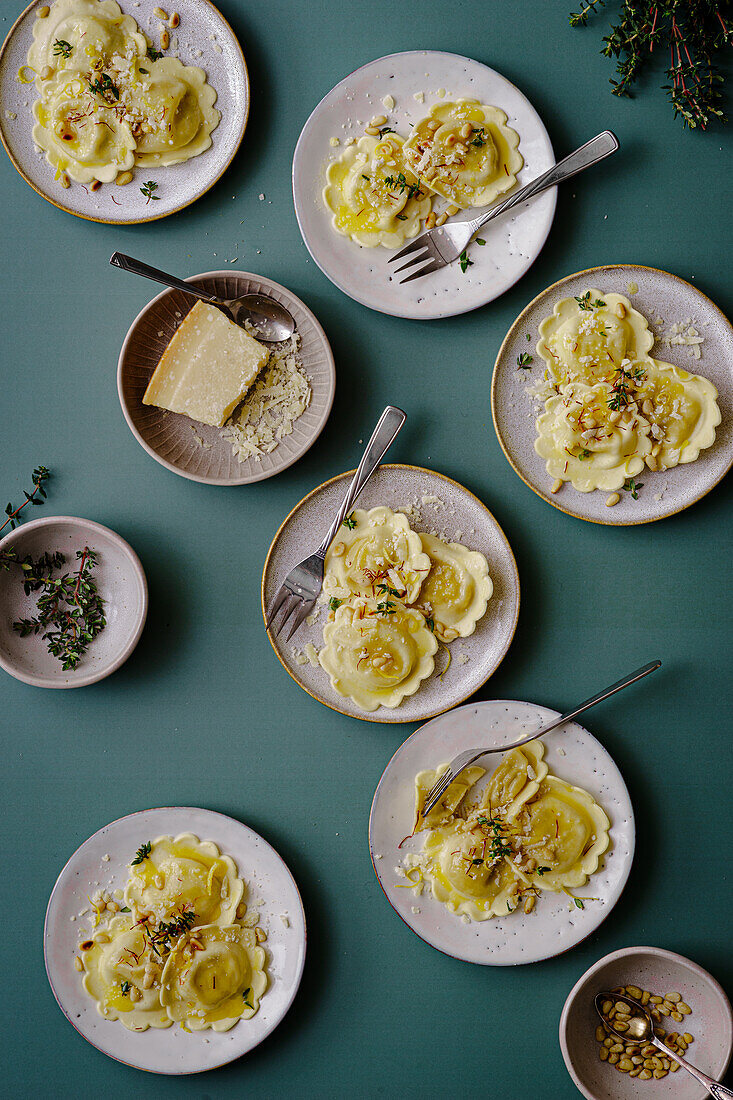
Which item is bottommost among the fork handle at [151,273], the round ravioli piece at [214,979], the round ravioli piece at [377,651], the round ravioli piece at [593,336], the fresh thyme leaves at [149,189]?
the round ravioli piece at [214,979]

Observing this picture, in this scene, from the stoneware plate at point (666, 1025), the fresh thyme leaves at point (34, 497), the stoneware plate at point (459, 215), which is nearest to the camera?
the stoneware plate at point (666, 1025)

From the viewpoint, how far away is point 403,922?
231cm

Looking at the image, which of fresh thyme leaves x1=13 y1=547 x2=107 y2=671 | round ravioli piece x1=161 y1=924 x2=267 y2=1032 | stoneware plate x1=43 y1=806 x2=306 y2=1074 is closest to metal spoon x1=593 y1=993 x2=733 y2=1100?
stoneware plate x1=43 y1=806 x2=306 y2=1074

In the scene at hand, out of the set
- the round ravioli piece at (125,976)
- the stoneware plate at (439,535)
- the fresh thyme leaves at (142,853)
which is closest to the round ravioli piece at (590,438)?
the stoneware plate at (439,535)

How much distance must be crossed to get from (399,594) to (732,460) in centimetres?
106

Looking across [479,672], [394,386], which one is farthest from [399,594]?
[394,386]

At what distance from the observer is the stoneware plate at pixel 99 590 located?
89.4 inches

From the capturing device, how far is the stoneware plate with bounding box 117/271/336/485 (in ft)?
A: 7.36

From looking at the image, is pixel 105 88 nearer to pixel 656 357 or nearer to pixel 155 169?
pixel 155 169

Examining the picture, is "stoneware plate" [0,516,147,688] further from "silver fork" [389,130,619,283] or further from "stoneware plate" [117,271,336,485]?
"silver fork" [389,130,619,283]

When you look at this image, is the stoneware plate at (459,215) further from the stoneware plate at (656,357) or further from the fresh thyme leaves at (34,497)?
the fresh thyme leaves at (34,497)

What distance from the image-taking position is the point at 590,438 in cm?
219

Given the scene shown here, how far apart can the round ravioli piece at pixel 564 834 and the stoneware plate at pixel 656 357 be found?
2.72ft

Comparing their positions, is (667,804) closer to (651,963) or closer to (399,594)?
(651,963)
